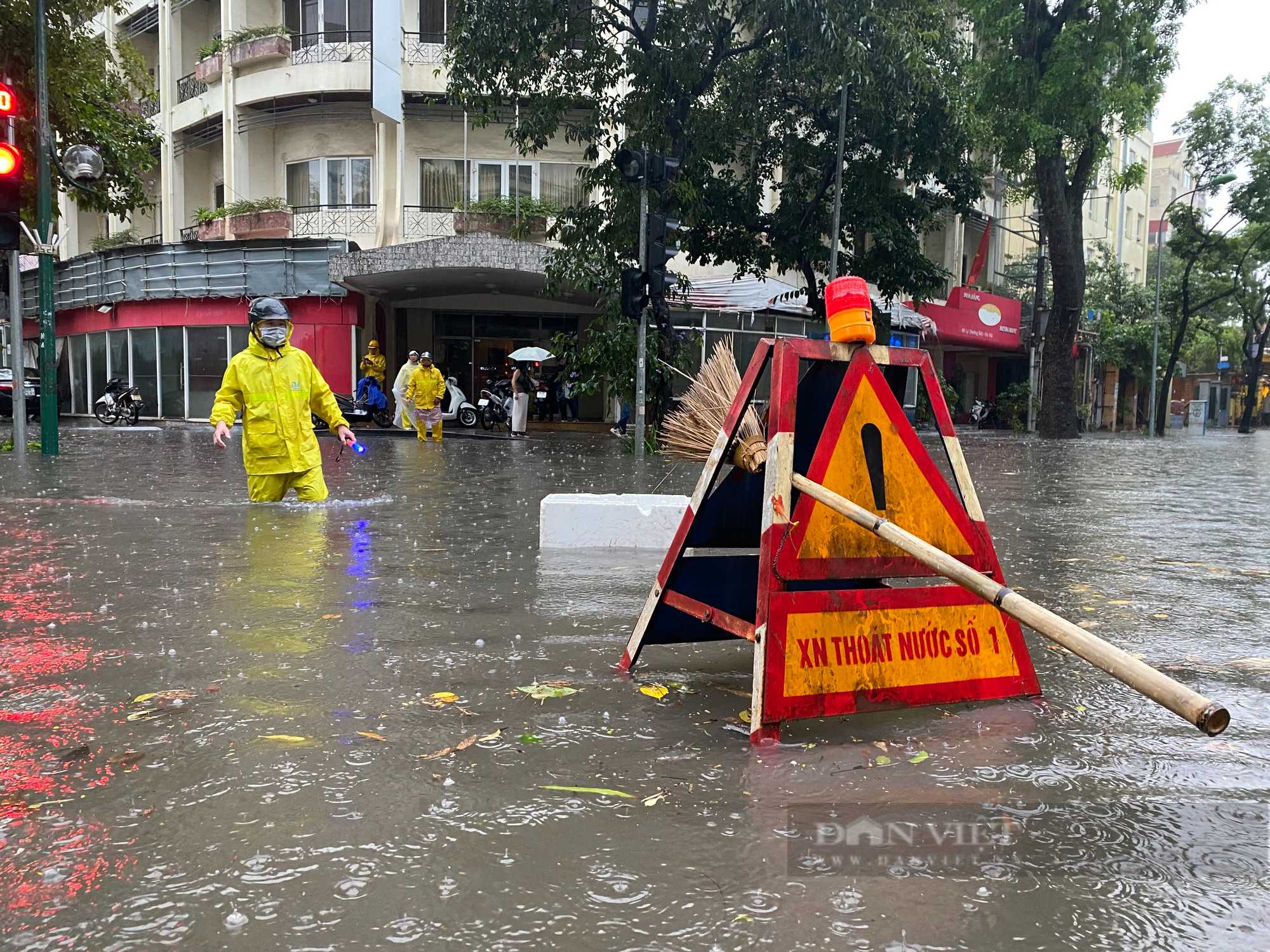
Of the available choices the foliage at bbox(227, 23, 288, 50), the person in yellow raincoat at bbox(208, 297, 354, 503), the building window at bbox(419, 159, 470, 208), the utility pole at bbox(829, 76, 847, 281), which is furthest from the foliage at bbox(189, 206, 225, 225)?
the person in yellow raincoat at bbox(208, 297, 354, 503)

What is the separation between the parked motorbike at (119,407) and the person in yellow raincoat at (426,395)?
9154mm

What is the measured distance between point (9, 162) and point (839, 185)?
508 inches

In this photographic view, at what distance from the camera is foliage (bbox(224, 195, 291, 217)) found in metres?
27.0

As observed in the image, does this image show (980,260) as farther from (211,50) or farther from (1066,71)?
(211,50)

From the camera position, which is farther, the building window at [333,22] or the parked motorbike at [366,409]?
the building window at [333,22]

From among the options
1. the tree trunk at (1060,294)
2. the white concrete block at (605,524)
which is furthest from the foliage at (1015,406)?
the white concrete block at (605,524)

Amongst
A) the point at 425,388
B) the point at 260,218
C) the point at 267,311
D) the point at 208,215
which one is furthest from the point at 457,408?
the point at 267,311

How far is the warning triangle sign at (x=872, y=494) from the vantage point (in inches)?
137

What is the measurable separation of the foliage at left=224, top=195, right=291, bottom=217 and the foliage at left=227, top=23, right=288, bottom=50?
389 centimetres

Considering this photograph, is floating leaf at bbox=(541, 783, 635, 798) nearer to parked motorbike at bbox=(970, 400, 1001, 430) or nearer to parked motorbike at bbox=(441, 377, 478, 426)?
parked motorbike at bbox=(441, 377, 478, 426)

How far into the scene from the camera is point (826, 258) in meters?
20.8

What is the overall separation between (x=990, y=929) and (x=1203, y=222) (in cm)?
4056

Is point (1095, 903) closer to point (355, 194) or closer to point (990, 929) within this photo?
point (990, 929)

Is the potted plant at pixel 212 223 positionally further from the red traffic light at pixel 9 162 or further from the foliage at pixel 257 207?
the red traffic light at pixel 9 162
